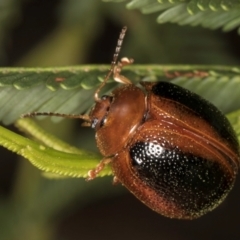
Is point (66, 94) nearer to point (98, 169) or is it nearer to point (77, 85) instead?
point (77, 85)

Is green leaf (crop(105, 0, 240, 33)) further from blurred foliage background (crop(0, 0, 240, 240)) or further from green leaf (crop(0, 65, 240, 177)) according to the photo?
blurred foliage background (crop(0, 0, 240, 240))

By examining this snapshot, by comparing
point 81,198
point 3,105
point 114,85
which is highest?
point 3,105

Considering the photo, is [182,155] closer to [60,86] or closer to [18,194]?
[60,86]

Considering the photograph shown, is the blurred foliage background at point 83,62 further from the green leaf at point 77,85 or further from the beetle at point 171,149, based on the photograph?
the beetle at point 171,149

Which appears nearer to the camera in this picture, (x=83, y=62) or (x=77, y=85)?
(x=77, y=85)

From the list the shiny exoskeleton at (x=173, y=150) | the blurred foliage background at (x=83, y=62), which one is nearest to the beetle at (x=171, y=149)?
the shiny exoskeleton at (x=173, y=150)

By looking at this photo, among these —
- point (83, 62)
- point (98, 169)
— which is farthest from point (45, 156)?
point (83, 62)

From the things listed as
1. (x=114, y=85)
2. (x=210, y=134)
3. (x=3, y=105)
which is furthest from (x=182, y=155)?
(x=3, y=105)
